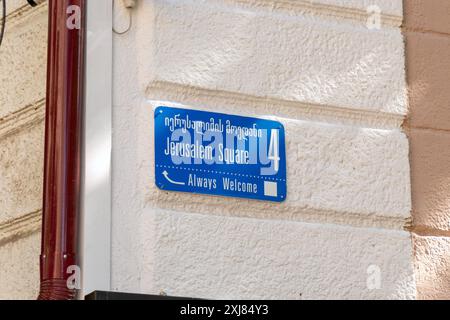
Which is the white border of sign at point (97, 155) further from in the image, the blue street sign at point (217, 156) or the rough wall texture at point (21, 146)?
the rough wall texture at point (21, 146)

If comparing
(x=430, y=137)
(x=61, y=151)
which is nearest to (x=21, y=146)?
(x=61, y=151)

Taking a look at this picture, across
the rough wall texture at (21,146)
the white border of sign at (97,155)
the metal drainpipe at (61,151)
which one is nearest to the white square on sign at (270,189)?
the white border of sign at (97,155)

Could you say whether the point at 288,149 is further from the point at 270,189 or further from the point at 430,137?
the point at 430,137

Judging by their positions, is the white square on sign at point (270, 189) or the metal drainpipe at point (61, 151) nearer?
the metal drainpipe at point (61, 151)

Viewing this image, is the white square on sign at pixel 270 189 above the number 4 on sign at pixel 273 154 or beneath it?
beneath

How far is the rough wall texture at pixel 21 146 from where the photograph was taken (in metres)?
5.92

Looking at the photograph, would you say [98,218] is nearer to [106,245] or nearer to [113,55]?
[106,245]

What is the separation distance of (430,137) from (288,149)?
0.71 meters

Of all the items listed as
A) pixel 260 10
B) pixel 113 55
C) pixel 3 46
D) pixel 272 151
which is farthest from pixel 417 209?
pixel 3 46

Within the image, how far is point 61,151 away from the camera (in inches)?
223

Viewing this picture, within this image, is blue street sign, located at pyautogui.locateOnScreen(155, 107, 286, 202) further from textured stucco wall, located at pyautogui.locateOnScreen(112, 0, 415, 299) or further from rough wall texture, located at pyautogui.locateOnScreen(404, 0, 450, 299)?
rough wall texture, located at pyautogui.locateOnScreen(404, 0, 450, 299)

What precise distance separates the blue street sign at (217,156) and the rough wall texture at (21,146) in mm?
585

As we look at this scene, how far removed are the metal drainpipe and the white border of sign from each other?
0.03m
